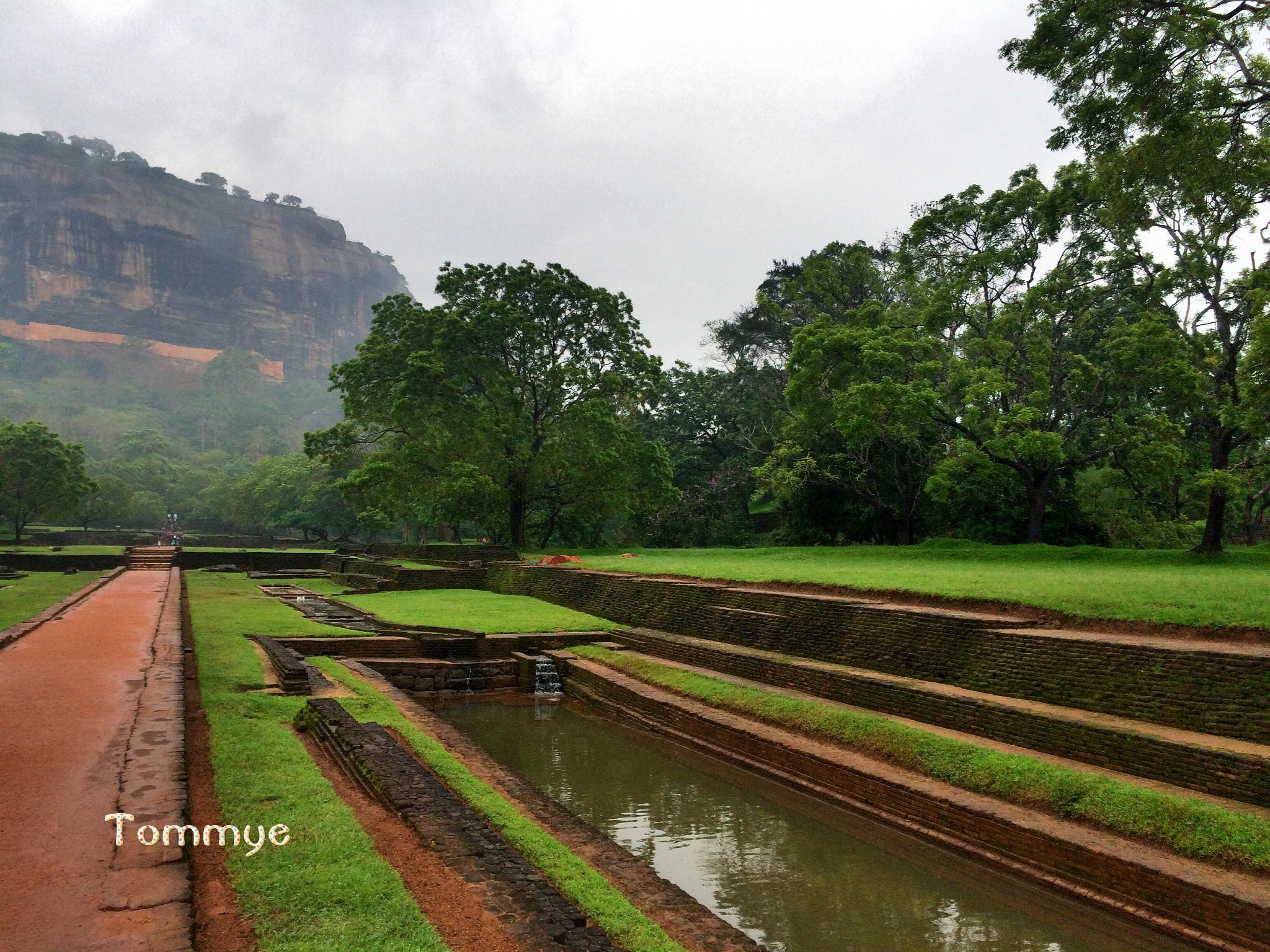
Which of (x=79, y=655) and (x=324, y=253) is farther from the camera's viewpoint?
(x=324, y=253)

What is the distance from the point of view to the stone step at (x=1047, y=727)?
605cm

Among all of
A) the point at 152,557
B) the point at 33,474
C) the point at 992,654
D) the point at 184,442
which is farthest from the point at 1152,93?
the point at 184,442

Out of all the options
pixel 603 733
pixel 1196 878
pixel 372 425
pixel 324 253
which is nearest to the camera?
pixel 1196 878

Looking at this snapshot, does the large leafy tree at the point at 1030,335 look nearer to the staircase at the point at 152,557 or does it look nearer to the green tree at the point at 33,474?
the staircase at the point at 152,557

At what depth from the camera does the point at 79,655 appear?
927cm

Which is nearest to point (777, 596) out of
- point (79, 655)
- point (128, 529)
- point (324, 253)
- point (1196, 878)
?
point (1196, 878)

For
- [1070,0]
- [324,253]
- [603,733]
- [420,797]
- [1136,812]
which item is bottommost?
[603,733]

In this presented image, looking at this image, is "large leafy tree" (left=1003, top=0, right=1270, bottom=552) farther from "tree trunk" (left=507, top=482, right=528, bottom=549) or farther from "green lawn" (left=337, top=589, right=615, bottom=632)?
"tree trunk" (left=507, top=482, right=528, bottom=549)

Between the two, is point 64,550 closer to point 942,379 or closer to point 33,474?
point 33,474

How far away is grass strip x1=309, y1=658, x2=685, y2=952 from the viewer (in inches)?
166

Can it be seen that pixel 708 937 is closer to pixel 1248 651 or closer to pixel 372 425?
pixel 1248 651

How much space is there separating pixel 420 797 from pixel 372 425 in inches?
1119

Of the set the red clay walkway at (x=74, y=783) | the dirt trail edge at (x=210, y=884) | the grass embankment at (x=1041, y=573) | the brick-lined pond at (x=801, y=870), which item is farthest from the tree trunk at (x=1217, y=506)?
the red clay walkway at (x=74, y=783)

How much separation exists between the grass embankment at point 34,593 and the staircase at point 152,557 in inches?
149
